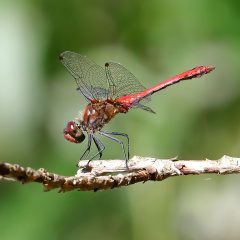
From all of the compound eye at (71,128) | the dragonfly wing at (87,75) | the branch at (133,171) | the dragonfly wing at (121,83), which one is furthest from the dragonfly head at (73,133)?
the branch at (133,171)

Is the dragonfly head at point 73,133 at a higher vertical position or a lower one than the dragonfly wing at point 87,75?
lower

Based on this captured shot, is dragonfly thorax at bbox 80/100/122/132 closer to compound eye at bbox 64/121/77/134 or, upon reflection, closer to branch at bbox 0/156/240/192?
compound eye at bbox 64/121/77/134

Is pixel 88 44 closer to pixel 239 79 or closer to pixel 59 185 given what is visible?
pixel 239 79

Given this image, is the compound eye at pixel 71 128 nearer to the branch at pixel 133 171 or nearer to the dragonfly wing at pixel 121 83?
the dragonfly wing at pixel 121 83

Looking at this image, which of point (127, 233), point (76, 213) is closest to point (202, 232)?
point (127, 233)

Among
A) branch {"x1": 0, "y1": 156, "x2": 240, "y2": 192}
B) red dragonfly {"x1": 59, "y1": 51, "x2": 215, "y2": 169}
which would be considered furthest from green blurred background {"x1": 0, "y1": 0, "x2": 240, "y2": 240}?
branch {"x1": 0, "y1": 156, "x2": 240, "y2": 192}
